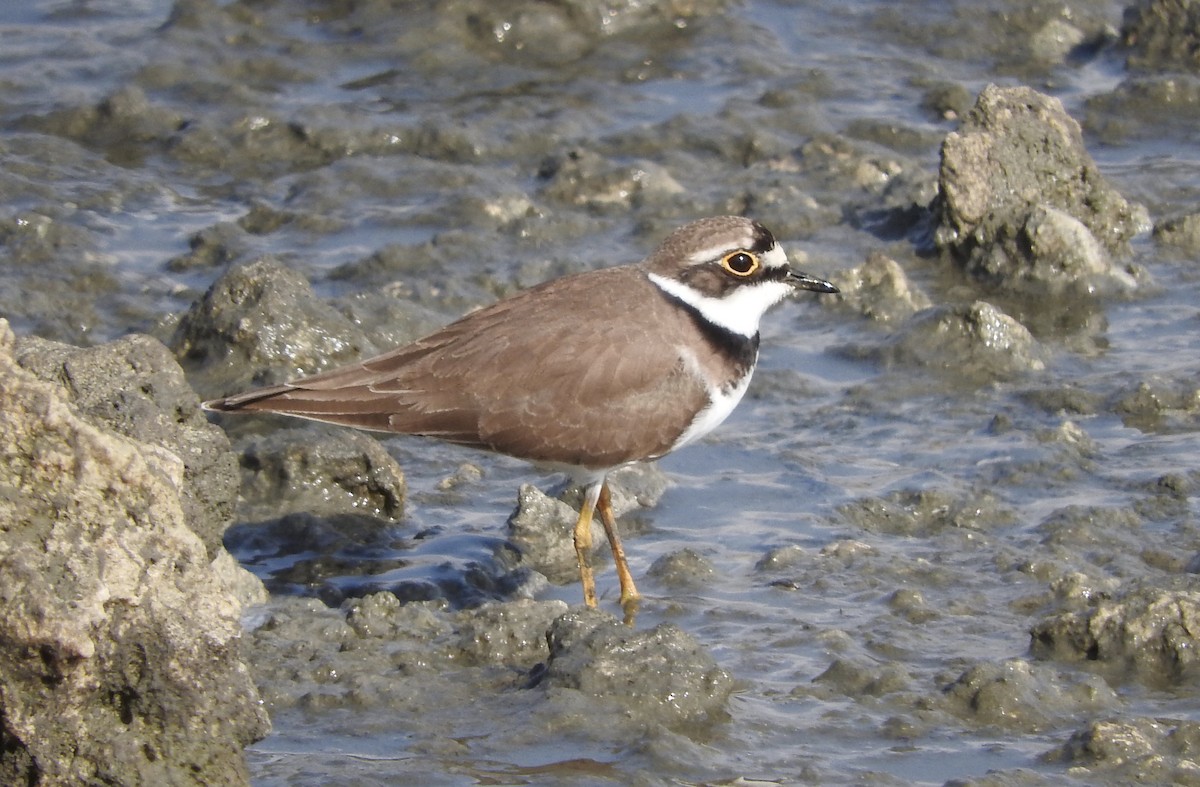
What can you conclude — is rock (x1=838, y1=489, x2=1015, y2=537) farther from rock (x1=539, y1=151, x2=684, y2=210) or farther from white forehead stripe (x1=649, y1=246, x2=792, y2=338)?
rock (x1=539, y1=151, x2=684, y2=210)

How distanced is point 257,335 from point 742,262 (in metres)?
2.56

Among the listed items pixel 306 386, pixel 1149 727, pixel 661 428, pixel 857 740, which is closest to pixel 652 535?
pixel 661 428

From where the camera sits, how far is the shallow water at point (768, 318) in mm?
5578

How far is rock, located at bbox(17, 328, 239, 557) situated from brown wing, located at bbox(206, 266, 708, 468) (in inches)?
19.4

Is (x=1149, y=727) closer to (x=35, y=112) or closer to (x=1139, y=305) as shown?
(x=1139, y=305)

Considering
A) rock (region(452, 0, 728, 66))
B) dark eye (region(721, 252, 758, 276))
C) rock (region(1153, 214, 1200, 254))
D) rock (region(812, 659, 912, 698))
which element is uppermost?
rock (region(452, 0, 728, 66))

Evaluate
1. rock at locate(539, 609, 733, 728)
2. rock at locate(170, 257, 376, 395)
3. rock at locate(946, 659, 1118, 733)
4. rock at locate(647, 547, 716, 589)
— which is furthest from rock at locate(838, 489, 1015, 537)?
rock at locate(170, 257, 376, 395)

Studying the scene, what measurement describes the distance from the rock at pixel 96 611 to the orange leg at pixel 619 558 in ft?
8.82

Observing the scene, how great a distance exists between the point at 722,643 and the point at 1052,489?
2.08 meters

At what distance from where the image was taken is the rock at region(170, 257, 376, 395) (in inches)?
329

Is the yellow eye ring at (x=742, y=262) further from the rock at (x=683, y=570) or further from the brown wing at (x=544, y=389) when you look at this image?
the rock at (x=683, y=570)

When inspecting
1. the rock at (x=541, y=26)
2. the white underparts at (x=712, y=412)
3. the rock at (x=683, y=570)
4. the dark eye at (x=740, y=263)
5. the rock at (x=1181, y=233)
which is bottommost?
the rock at (x=683, y=570)

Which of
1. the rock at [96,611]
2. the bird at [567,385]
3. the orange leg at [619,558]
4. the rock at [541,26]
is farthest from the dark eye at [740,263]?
the rock at [541,26]

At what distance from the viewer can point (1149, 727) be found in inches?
211
